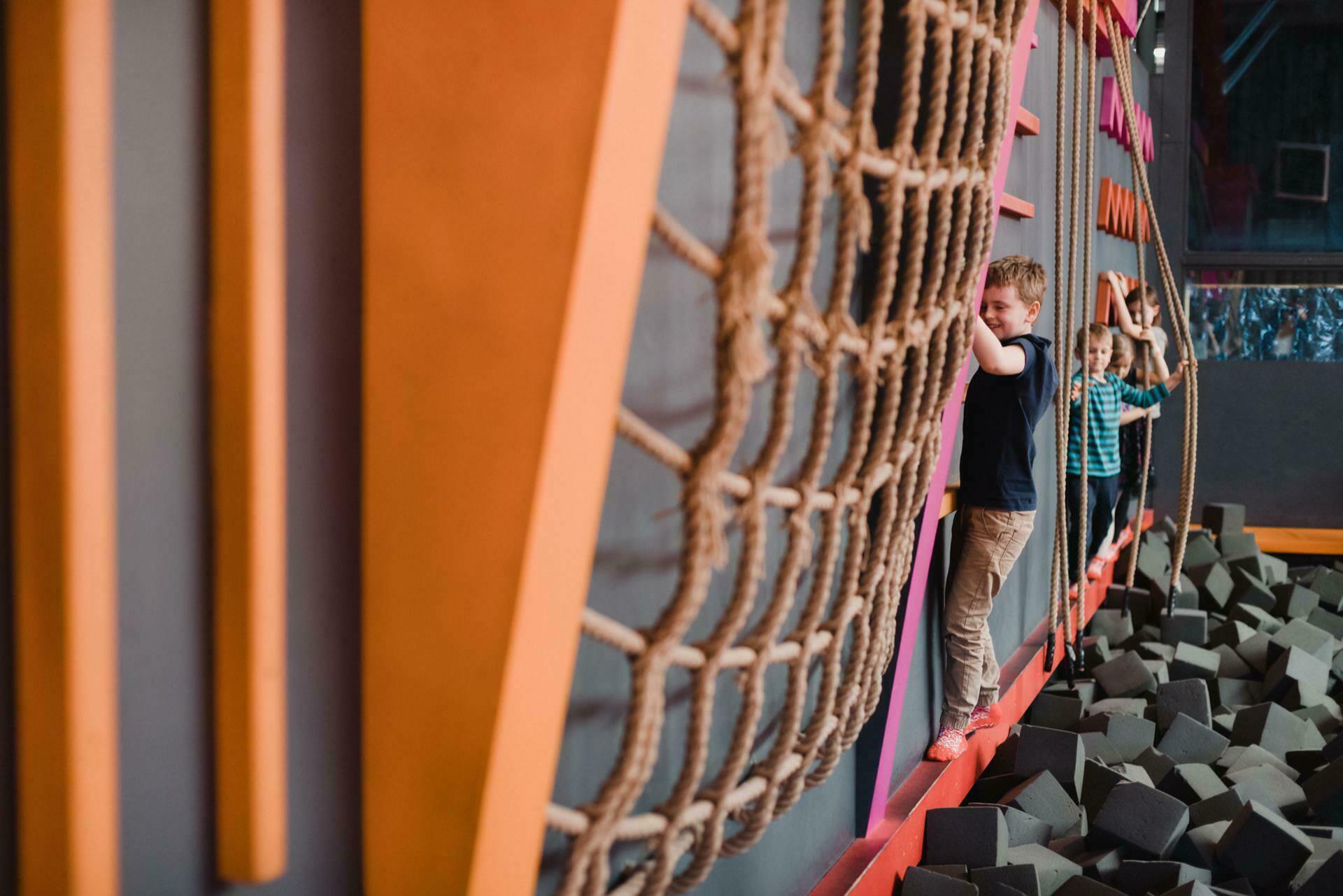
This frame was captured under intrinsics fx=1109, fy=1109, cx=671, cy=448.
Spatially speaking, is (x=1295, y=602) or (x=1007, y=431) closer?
(x=1007, y=431)

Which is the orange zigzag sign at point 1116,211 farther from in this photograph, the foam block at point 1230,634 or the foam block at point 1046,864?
the foam block at point 1046,864

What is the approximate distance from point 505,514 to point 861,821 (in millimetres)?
1090

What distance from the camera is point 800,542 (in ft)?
2.50

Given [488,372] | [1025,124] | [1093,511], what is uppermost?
[1025,124]

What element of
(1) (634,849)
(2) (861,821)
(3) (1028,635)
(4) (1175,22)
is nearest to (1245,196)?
(4) (1175,22)

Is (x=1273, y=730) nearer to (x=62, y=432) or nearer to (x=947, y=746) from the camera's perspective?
(x=947, y=746)

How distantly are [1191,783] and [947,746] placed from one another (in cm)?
43

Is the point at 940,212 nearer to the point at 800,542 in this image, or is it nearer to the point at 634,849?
the point at 800,542

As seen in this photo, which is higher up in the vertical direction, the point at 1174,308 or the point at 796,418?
the point at 1174,308

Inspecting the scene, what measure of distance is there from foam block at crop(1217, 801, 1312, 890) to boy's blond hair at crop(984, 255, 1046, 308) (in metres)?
0.82

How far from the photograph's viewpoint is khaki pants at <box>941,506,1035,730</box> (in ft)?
5.88

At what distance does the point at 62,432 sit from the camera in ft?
1.67

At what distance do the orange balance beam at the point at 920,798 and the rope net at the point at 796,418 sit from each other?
0.36 meters

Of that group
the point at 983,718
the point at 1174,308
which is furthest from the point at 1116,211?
the point at 983,718
